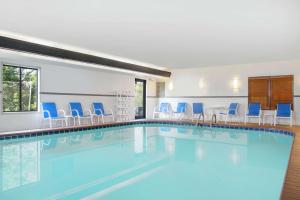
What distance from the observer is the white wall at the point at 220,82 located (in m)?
8.55

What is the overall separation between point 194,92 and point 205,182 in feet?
25.9

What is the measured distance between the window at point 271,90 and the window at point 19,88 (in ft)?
24.9

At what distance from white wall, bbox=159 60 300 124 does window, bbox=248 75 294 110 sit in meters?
0.15

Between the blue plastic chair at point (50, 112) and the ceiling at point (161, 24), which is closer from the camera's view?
the ceiling at point (161, 24)

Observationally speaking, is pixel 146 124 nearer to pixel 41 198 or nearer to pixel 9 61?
pixel 9 61

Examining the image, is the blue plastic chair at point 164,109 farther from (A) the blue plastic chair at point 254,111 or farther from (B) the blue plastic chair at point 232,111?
(A) the blue plastic chair at point 254,111

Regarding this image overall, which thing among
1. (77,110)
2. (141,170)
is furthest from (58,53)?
(141,170)

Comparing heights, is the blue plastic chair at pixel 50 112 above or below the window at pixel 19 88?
below

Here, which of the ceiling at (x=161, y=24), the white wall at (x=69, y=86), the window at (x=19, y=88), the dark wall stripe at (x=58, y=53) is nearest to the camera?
the ceiling at (x=161, y=24)

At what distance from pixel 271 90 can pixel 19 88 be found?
27.6 feet

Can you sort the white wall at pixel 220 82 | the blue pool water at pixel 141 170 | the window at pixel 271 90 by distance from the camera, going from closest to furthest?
the blue pool water at pixel 141 170 < the window at pixel 271 90 < the white wall at pixel 220 82

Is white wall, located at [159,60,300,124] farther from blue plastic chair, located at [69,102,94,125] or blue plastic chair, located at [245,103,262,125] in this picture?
blue plastic chair, located at [69,102,94,125]

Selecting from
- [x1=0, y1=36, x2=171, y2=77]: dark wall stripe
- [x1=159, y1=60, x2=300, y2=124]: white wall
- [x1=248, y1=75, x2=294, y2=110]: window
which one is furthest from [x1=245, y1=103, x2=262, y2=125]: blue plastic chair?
[x1=0, y1=36, x2=171, y2=77]: dark wall stripe

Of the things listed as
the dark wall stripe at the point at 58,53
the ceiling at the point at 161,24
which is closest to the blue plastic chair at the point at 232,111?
the ceiling at the point at 161,24
